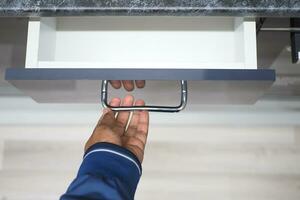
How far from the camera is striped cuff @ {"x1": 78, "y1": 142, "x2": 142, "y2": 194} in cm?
41

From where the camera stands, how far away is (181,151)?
1.03 meters

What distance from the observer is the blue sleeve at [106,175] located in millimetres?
377

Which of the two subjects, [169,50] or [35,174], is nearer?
[169,50]

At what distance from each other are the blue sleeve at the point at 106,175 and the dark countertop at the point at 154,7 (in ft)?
0.57

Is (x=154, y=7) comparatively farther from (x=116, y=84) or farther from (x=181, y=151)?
(x=181, y=151)

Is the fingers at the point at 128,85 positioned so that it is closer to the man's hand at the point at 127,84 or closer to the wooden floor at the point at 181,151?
the man's hand at the point at 127,84

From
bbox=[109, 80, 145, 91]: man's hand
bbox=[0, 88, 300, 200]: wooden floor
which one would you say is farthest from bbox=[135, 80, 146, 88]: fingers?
bbox=[0, 88, 300, 200]: wooden floor

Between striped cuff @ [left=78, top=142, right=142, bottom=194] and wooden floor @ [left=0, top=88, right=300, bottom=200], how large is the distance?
1.91 feet

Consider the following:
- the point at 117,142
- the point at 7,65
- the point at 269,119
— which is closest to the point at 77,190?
the point at 117,142

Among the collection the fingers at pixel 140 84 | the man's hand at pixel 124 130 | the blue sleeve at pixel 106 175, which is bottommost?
the blue sleeve at pixel 106 175

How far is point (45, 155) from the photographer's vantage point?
3.38 feet

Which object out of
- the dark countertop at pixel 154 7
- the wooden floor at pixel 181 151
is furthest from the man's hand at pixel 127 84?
the wooden floor at pixel 181 151

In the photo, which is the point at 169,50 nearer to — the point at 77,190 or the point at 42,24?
the point at 42,24

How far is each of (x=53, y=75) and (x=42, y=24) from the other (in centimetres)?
10
